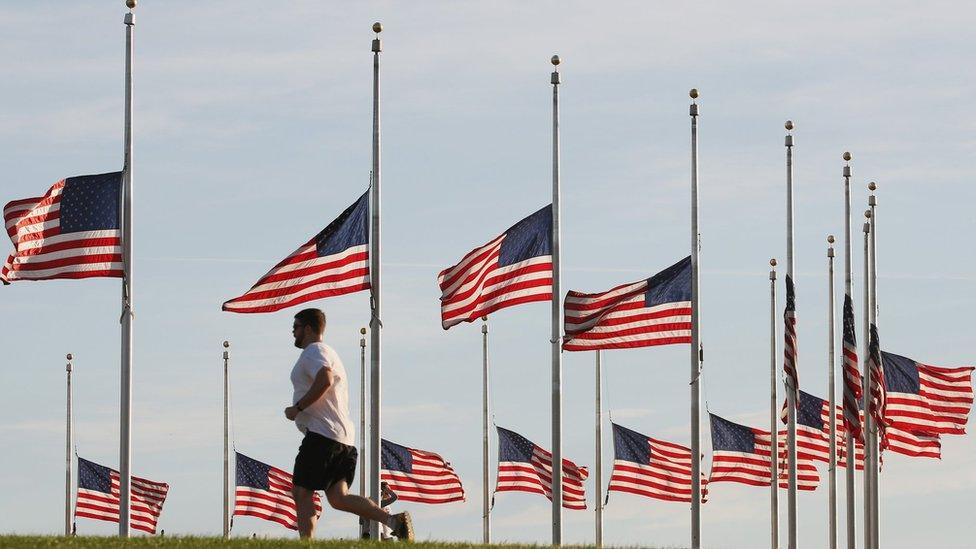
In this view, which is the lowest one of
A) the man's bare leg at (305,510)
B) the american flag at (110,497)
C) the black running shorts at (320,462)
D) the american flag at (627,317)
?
the american flag at (110,497)

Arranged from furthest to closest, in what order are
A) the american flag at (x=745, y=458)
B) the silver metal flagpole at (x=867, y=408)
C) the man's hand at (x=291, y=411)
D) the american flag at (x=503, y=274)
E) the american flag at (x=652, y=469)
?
the american flag at (x=745, y=458), the american flag at (x=652, y=469), the silver metal flagpole at (x=867, y=408), the american flag at (x=503, y=274), the man's hand at (x=291, y=411)

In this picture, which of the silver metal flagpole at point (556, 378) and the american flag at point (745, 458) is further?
the american flag at point (745, 458)

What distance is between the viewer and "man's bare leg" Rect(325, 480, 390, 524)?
17859 mm

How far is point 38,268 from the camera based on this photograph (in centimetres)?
2625

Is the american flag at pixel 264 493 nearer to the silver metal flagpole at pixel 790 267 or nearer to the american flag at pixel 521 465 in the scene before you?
the american flag at pixel 521 465

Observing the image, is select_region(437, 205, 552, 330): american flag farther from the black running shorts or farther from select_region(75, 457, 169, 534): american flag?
select_region(75, 457, 169, 534): american flag

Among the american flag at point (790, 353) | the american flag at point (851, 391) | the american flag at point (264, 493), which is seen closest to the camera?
the american flag at point (790, 353)

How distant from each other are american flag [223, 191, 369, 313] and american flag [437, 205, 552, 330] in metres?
1.35

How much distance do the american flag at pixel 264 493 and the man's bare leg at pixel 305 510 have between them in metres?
28.2

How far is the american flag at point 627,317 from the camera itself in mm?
29438

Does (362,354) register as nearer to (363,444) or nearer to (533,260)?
(363,444)

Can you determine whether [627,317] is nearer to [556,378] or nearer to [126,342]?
[556,378]

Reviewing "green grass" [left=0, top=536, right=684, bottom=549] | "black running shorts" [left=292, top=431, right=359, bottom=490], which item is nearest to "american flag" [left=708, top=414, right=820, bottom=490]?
"green grass" [left=0, top=536, right=684, bottom=549]

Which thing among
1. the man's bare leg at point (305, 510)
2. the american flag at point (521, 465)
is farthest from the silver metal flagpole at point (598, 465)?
the man's bare leg at point (305, 510)
